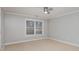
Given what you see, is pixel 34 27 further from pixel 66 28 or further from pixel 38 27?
pixel 66 28

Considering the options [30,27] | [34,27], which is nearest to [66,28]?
[34,27]

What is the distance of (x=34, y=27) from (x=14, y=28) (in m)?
1.42

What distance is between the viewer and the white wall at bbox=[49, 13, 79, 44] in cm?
371

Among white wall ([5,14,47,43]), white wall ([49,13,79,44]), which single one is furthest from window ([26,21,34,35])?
white wall ([49,13,79,44])

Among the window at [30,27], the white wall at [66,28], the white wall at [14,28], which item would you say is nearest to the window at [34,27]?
the window at [30,27]

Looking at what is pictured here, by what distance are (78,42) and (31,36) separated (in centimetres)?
269

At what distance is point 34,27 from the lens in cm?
531

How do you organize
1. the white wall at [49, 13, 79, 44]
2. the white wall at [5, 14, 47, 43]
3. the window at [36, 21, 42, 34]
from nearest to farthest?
the white wall at [49, 13, 79, 44]
the white wall at [5, 14, 47, 43]
the window at [36, 21, 42, 34]

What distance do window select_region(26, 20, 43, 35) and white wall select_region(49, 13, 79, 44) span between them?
77cm

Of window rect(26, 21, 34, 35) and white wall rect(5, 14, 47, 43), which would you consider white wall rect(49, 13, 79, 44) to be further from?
white wall rect(5, 14, 47, 43)

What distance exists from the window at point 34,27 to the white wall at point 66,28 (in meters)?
0.77
